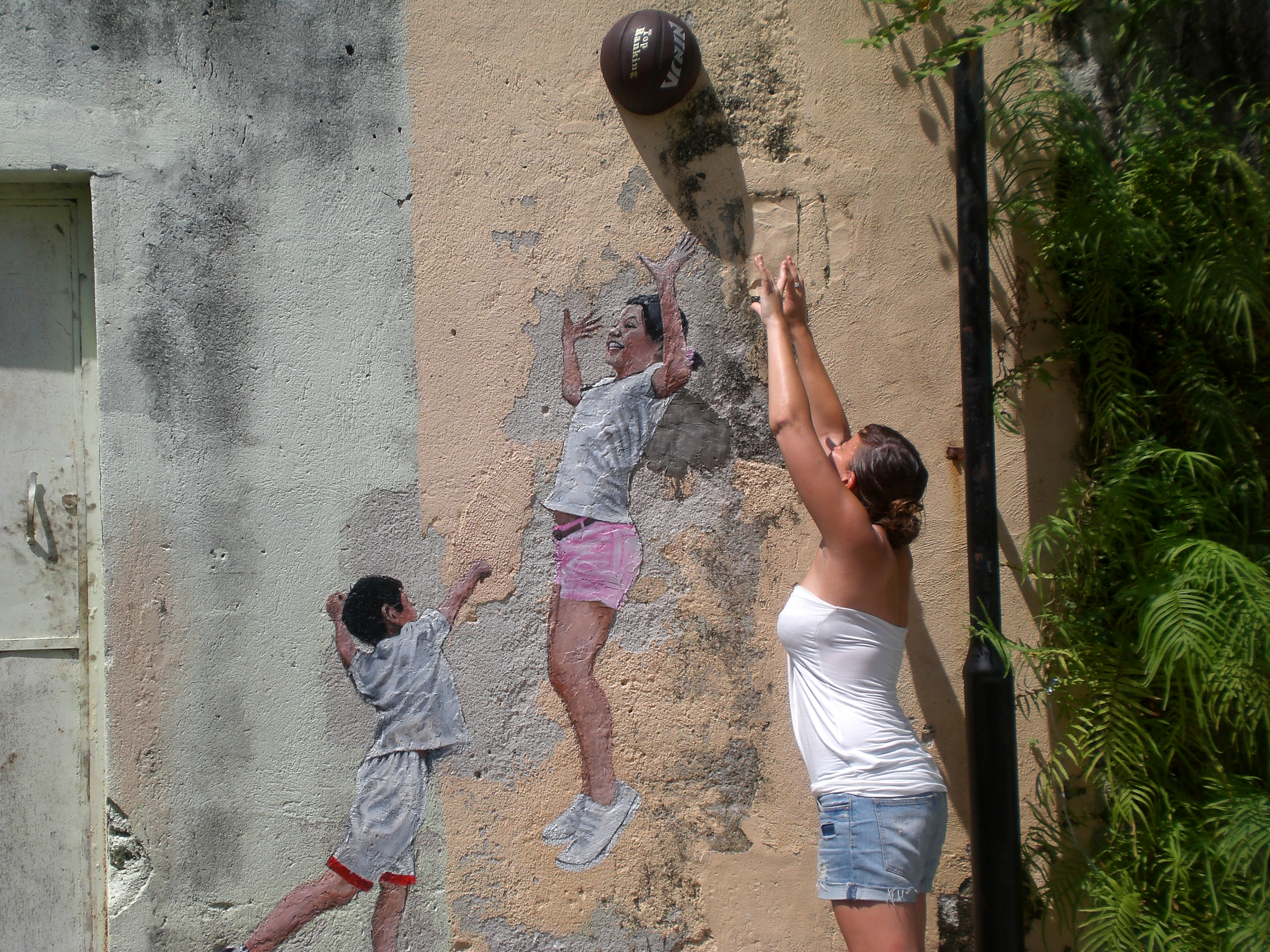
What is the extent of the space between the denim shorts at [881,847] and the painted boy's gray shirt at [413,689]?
3.90ft

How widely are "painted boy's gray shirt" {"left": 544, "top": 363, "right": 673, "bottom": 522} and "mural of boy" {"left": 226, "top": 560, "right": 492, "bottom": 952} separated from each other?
1.24 feet

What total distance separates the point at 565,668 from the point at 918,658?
1.12 meters

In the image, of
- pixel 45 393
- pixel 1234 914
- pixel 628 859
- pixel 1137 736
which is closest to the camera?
pixel 1234 914

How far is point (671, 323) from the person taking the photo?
247 centimetres

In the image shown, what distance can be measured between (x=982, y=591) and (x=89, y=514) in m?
2.84

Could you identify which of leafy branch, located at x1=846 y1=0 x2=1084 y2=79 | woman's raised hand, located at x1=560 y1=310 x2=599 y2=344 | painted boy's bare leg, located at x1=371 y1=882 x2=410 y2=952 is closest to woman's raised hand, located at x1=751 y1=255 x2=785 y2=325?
woman's raised hand, located at x1=560 y1=310 x2=599 y2=344

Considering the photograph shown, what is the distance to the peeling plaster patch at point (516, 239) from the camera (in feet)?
8.14

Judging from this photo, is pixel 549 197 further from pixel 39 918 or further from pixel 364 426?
pixel 39 918

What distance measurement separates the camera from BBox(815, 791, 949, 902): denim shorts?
5.56ft

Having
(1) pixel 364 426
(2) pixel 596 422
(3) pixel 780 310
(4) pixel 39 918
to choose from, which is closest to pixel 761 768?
(2) pixel 596 422

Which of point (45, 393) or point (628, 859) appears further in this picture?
point (45, 393)

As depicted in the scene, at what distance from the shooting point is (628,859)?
2363 millimetres

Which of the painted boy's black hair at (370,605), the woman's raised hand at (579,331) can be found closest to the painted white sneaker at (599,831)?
the painted boy's black hair at (370,605)

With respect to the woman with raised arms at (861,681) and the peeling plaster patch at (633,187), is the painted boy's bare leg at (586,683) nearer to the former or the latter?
the woman with raised arms at (861,681)
